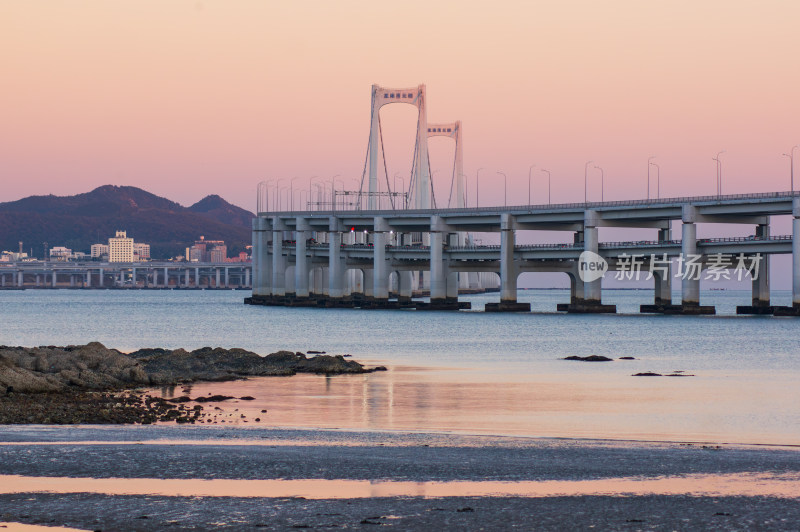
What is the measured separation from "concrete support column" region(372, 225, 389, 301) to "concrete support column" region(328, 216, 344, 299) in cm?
725

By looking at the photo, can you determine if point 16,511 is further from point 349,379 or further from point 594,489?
point 349,379

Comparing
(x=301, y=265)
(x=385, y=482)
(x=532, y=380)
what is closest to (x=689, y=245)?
(x=301, y=265)

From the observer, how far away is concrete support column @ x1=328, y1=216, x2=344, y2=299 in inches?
6270

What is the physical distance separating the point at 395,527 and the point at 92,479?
5808mm

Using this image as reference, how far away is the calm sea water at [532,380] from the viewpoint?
27.7 m

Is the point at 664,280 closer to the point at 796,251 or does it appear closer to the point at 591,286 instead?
the point at 591,286

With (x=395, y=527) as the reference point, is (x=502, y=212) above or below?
above

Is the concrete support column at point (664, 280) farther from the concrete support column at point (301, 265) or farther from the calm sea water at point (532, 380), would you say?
the concrete support column at point (301, 265)

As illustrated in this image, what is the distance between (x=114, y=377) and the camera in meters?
37.6

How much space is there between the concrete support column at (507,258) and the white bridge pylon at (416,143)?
29.5m

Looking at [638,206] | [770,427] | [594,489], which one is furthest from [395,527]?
[638,206]

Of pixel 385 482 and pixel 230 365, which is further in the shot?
pixel 230 365

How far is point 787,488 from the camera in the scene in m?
16.8

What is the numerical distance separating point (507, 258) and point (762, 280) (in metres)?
30.3
